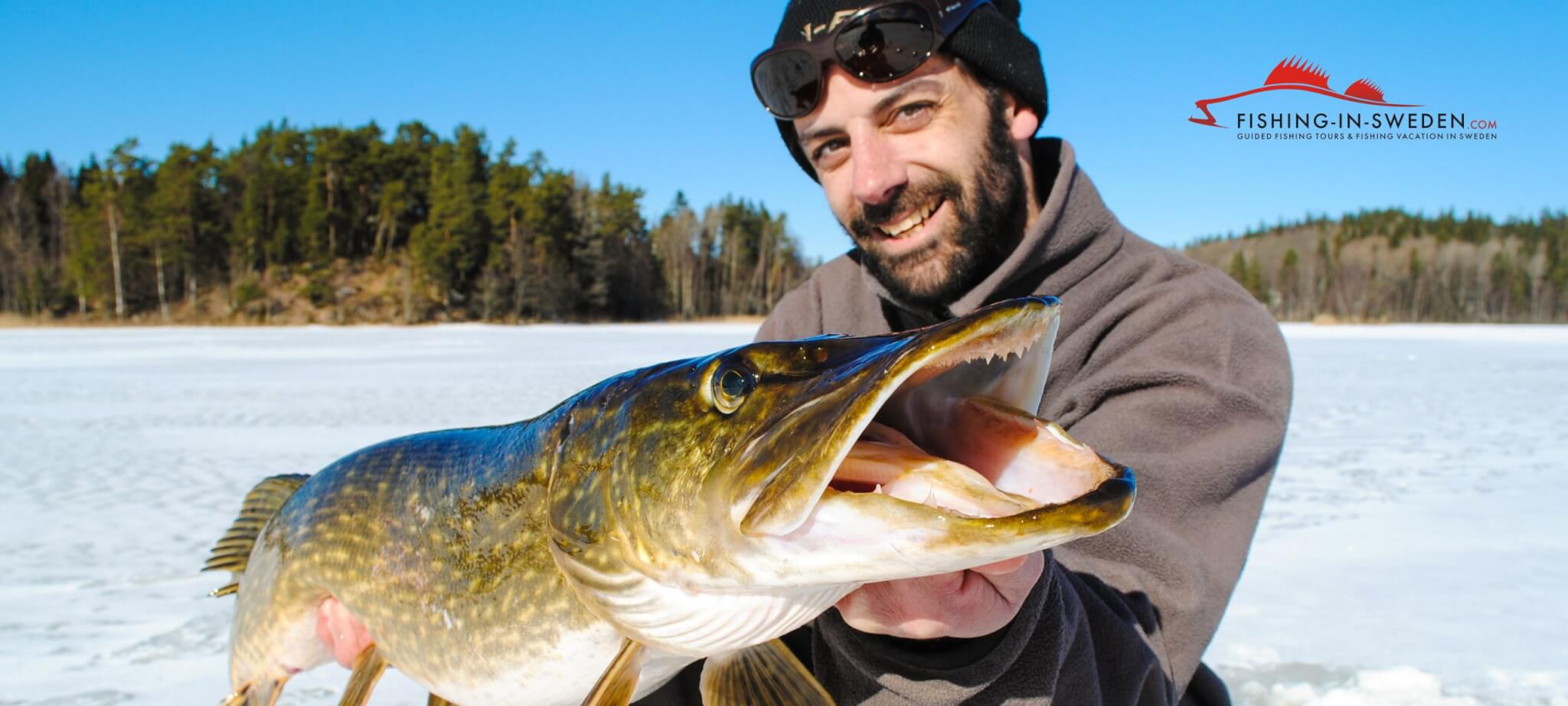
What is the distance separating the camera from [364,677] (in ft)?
5.70

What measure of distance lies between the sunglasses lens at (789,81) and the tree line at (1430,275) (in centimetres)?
5554

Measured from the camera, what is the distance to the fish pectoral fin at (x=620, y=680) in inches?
46.5

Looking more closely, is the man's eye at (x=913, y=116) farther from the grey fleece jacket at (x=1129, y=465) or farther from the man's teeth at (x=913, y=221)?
the grey fleece jacket at (x=1129, y=465)

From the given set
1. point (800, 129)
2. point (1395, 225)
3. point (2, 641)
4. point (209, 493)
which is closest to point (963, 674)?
point (800, 129)

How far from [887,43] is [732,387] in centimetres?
152

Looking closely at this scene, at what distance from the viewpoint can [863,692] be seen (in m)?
1.29

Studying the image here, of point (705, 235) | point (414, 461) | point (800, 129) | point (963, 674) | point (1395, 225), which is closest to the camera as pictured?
point (963, 674)

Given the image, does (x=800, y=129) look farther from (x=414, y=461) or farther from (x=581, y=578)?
(x=581, y=578)

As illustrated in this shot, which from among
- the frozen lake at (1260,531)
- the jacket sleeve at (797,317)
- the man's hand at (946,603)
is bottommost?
the frozen lake at (1260,531)

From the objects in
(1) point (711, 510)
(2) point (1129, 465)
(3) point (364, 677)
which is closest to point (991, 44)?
(2) point (1129, 465)

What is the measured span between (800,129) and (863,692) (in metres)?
1.62

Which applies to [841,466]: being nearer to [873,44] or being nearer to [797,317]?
[873,44]

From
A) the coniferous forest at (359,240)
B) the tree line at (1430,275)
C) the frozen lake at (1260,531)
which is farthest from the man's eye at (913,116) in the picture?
the tree line at (1430,275)

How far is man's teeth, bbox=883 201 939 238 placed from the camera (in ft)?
7.66
